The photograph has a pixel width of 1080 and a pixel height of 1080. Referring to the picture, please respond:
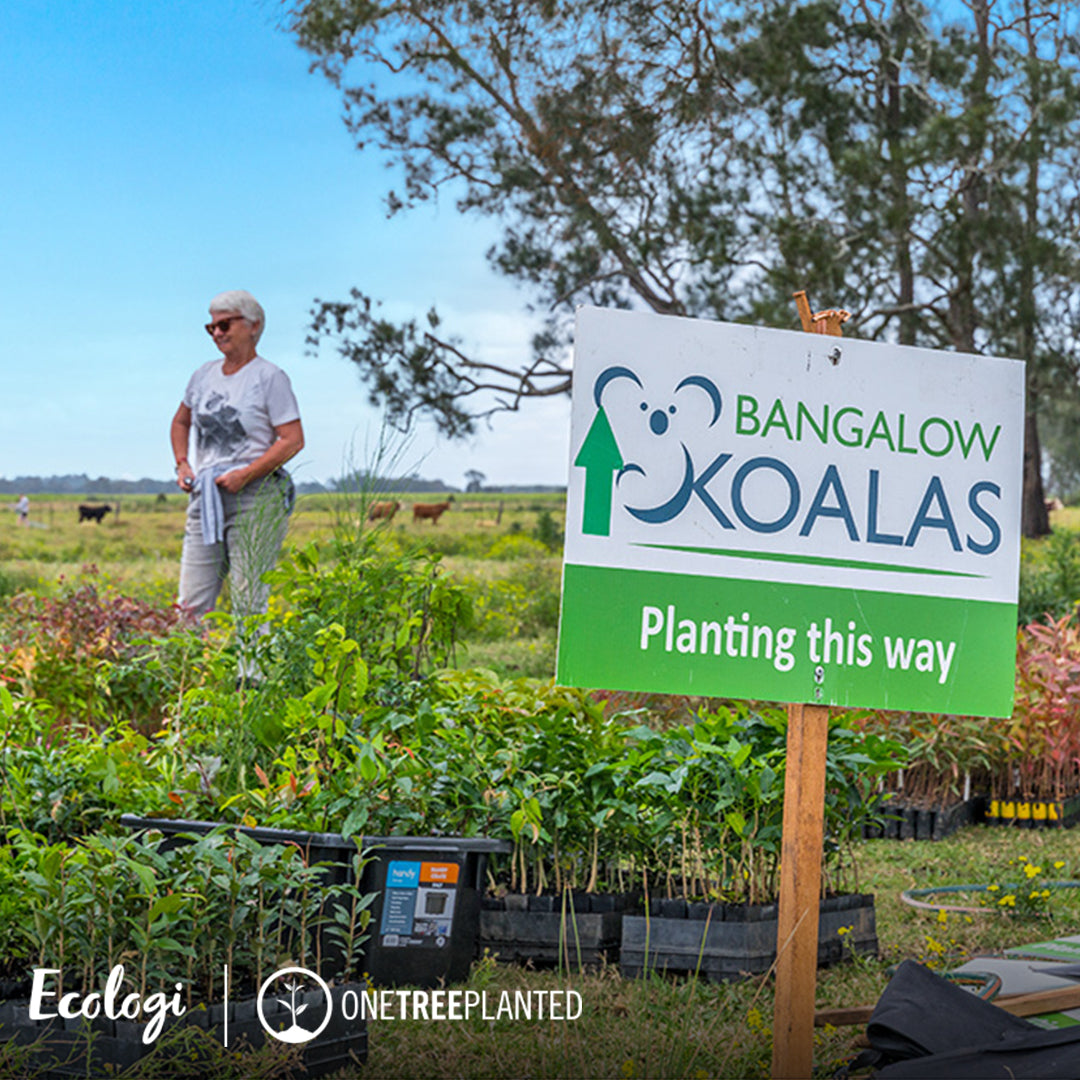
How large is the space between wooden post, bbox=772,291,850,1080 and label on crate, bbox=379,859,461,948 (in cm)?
79

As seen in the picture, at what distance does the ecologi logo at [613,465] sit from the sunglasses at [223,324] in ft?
10.8

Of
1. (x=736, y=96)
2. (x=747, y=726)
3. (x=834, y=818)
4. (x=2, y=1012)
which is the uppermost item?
(x=736, y=96)

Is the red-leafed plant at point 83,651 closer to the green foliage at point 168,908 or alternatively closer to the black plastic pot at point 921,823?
the green foliage at point 168,908

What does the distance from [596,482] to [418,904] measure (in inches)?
42.7

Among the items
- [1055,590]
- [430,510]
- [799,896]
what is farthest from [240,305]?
[430,510]

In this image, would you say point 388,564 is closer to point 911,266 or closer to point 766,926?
point 766,926

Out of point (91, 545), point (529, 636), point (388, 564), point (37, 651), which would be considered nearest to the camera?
point (388, 564)

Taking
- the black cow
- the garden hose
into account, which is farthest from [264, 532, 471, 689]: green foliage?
the black cow

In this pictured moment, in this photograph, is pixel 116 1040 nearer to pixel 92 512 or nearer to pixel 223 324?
pixel 223 324

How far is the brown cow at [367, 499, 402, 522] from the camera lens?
337 centimetres

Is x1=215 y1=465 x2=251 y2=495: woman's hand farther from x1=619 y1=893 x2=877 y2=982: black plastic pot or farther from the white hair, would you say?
x1=619 y1=893 x2=877 y2=982: black plastic pot

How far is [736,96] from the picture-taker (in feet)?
38.7

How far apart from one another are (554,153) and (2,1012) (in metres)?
10.5

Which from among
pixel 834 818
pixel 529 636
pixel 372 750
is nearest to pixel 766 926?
pixel 834 818
